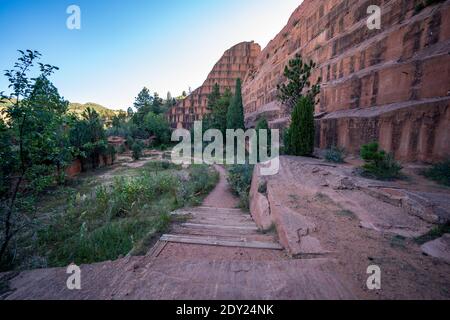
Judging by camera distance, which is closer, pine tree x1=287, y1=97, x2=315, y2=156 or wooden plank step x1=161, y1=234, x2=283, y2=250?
wooden plank step x1=161, y1=234, x2=283, y2=250

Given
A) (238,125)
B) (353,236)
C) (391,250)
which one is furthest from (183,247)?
(238,125)

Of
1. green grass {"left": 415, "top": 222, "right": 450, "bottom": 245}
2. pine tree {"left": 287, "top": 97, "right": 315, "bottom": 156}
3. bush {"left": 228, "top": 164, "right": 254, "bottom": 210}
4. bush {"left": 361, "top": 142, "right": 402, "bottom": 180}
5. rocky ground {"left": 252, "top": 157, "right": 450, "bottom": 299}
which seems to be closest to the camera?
rocky ground {"left": 252, "top": 157, "right": 450, "bottom": 299}

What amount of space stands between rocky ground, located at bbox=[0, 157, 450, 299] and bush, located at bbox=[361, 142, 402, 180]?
58.9 inches

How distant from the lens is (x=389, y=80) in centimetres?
905

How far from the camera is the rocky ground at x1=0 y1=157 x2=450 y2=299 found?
1829 millimetres

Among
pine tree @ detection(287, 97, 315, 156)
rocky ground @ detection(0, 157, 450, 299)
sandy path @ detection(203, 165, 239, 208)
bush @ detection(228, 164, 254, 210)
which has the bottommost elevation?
sandy path @ detection(203, 165, 239, 208)

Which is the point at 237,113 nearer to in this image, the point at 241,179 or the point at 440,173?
the point at 241,179

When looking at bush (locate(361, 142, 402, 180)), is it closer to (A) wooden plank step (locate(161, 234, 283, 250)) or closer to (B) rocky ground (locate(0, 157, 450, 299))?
(B) rocky ground (locate(0, 157, 450, 299))

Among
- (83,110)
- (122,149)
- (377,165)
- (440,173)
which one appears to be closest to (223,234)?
(377,165)

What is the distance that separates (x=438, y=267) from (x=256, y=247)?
2118 mm

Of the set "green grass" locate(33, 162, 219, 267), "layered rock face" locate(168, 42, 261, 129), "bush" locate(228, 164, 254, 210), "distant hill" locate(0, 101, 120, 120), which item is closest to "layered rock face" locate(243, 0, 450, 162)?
"bush" locate(228, 164, 254, 210)

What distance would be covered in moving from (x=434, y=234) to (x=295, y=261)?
2510mm

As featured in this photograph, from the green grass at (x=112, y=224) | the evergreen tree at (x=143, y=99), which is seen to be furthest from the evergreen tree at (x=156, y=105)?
the green grass at (x=112, y=224)

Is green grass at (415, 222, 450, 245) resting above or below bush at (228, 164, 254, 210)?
above
